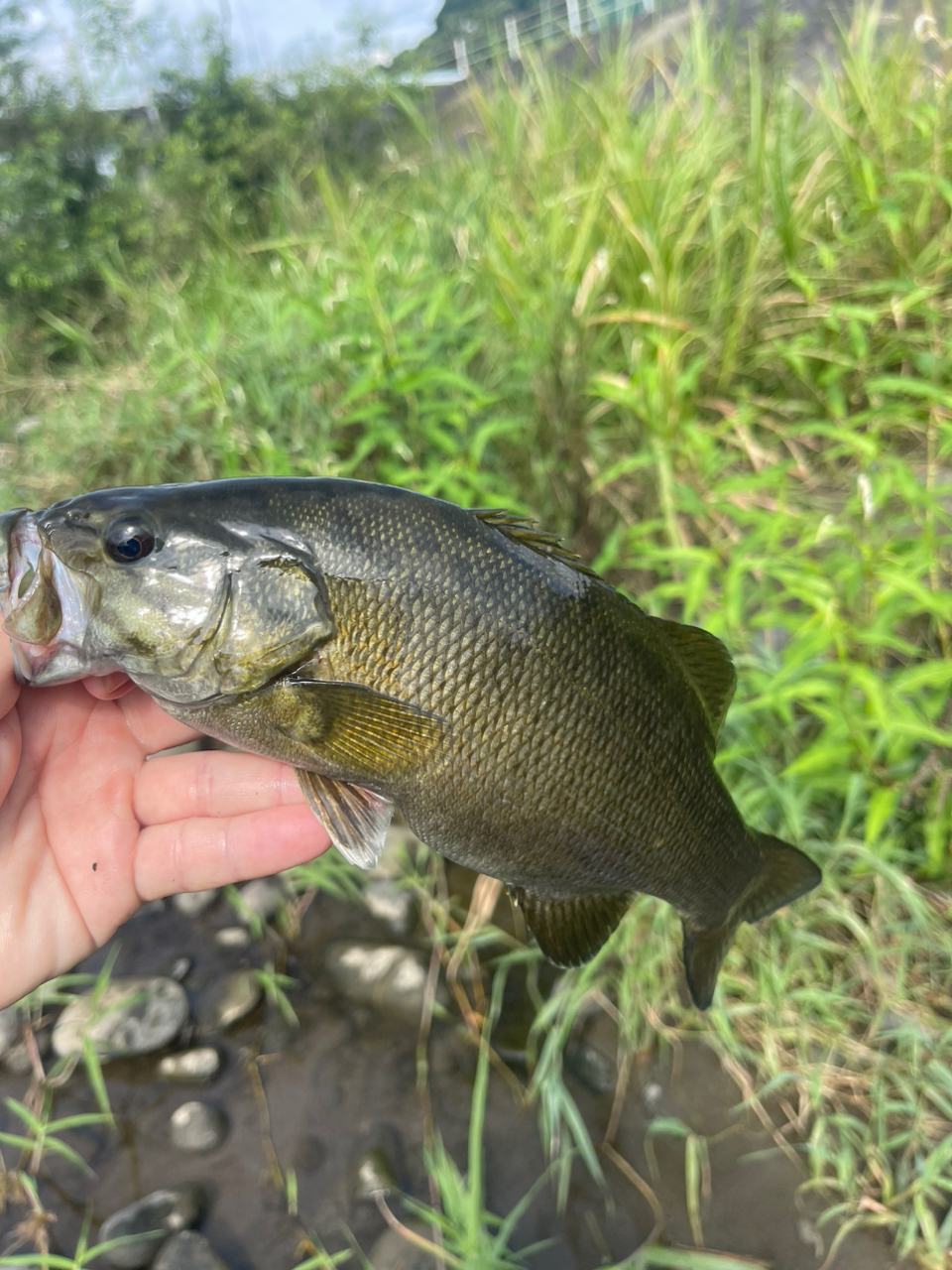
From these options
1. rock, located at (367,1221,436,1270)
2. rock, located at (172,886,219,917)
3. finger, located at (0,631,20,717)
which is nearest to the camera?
finger, located at (0,631,20,717)

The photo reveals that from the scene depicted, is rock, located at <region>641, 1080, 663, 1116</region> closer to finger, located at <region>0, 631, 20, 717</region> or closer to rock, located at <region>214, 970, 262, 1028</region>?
rock, located at <region>214, 970, 262, 1028</region>

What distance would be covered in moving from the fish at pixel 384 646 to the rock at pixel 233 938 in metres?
1.89

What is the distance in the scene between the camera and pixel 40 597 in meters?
1.32

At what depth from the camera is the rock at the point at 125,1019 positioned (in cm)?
262

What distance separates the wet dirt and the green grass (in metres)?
0.11

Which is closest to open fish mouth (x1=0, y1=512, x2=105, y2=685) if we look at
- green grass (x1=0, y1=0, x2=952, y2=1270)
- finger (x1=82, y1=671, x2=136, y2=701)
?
finger (x1=82, y1=671, x2=136, y2=701)

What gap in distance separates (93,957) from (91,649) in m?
2.26

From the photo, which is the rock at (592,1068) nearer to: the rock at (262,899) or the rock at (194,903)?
the rock at (262,899)

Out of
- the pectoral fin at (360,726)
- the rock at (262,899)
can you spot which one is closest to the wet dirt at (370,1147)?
the rock at (262,899)

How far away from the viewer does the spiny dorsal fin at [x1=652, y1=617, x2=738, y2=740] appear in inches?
59.3

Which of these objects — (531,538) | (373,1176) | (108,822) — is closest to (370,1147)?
(373,1176)

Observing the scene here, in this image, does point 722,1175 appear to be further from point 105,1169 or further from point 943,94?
point 943,94

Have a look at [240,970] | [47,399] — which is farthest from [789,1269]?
[47,399]

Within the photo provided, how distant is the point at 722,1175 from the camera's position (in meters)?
2.24
